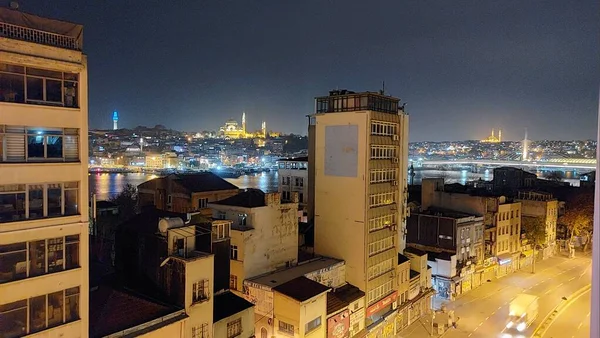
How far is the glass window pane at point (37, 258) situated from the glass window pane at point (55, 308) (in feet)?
1.02

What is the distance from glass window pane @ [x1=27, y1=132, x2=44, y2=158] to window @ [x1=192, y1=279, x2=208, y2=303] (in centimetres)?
300

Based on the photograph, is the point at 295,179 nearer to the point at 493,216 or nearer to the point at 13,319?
the point at 493,216

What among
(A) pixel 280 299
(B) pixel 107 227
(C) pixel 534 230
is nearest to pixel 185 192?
(B) pixel 107 227

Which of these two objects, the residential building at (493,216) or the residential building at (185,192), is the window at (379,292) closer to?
the residential building at (493,216)

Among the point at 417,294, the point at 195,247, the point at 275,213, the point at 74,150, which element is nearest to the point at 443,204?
the point at 417,294

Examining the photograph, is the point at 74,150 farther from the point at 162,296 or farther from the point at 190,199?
the point at 190,199

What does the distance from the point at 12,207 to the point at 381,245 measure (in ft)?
29.0

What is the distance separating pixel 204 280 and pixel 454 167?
9250 cm

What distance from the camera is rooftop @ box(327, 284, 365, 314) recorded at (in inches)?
375

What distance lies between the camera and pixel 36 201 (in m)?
4.41

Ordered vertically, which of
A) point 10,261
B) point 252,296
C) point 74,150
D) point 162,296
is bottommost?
point 252,296

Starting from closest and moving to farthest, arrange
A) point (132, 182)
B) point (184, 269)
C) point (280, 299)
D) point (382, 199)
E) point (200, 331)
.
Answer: point (184, 269) → point (200, 331) → point (280, 299) → point (382, 199) → point (132, 182)

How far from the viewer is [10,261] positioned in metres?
4.25

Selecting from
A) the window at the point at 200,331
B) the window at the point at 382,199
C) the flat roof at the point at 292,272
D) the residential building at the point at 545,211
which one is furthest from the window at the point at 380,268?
the residential building at the point at 545,211
